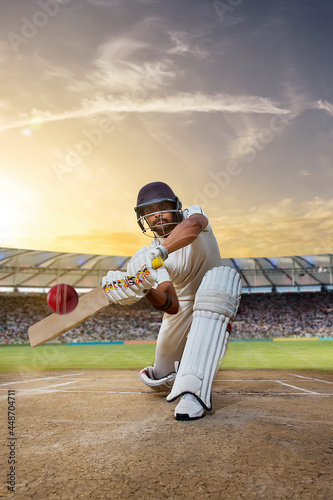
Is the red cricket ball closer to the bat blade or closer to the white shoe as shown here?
the bat blade

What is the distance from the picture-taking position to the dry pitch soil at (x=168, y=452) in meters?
1.60

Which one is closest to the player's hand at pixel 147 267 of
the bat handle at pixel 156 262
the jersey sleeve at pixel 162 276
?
the bat handle at pixel 156 262

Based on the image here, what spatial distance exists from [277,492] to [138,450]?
2.76 feet

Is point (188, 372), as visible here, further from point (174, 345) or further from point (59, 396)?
point (59, 396)

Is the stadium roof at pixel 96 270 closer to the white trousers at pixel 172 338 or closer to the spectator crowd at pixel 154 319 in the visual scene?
the spectator crowd at pixel 154 319

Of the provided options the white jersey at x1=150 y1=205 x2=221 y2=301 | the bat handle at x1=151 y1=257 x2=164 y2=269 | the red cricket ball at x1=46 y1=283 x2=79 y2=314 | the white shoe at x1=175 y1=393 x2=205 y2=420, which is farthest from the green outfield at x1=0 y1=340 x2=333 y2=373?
the bat handle at x1=151 y1=257 x2=164 y2=269

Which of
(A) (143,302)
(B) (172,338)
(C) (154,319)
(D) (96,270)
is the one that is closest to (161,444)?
(B) (172,338)

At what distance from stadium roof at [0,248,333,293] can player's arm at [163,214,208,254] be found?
32718mm

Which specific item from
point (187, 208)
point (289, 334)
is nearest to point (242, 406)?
point (187, 208)

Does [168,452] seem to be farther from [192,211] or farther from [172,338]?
[192,211]

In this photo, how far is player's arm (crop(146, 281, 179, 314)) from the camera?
2.97 metres

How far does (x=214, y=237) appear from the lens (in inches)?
155

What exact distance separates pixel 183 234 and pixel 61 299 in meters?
1.12

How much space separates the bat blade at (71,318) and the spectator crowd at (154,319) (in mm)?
29905
